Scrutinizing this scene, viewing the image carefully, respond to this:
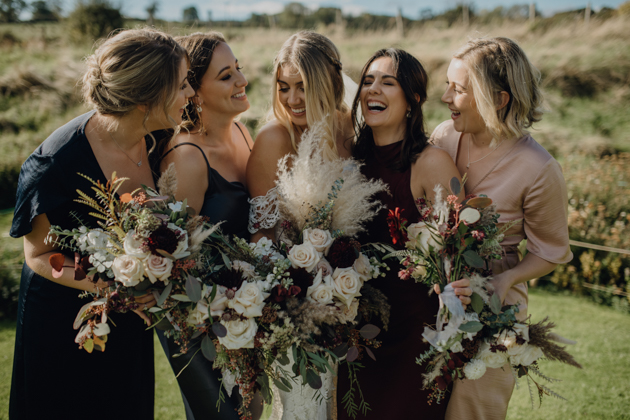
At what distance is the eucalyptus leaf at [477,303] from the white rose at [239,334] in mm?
1029

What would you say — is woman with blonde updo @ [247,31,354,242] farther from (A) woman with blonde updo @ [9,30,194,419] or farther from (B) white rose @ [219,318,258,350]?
(B) white rose @ [219,318,258,350]

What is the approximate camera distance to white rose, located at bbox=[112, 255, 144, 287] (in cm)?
189

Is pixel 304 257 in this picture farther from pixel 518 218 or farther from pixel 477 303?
pixel 518 218

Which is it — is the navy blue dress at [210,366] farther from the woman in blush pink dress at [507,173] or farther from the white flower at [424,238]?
the woman in blush pink dress at [507,173]

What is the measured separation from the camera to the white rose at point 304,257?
2100 millimetres

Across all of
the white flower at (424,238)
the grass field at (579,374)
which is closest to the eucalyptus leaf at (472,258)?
the white flower at (424,238)

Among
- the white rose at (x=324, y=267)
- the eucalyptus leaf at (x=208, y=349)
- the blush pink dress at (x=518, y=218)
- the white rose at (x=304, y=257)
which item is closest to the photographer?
the eucalyptus leaf at (x=208, y=349)

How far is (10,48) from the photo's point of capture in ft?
55.0

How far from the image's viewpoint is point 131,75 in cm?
221

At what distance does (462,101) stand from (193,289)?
1899mm

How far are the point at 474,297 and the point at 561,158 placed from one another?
925 cm

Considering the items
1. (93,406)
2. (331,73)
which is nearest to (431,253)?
(331,73)

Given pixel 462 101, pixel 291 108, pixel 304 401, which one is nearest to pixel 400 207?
pixel 462 101

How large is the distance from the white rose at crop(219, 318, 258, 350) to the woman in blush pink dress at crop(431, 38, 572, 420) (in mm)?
1344
